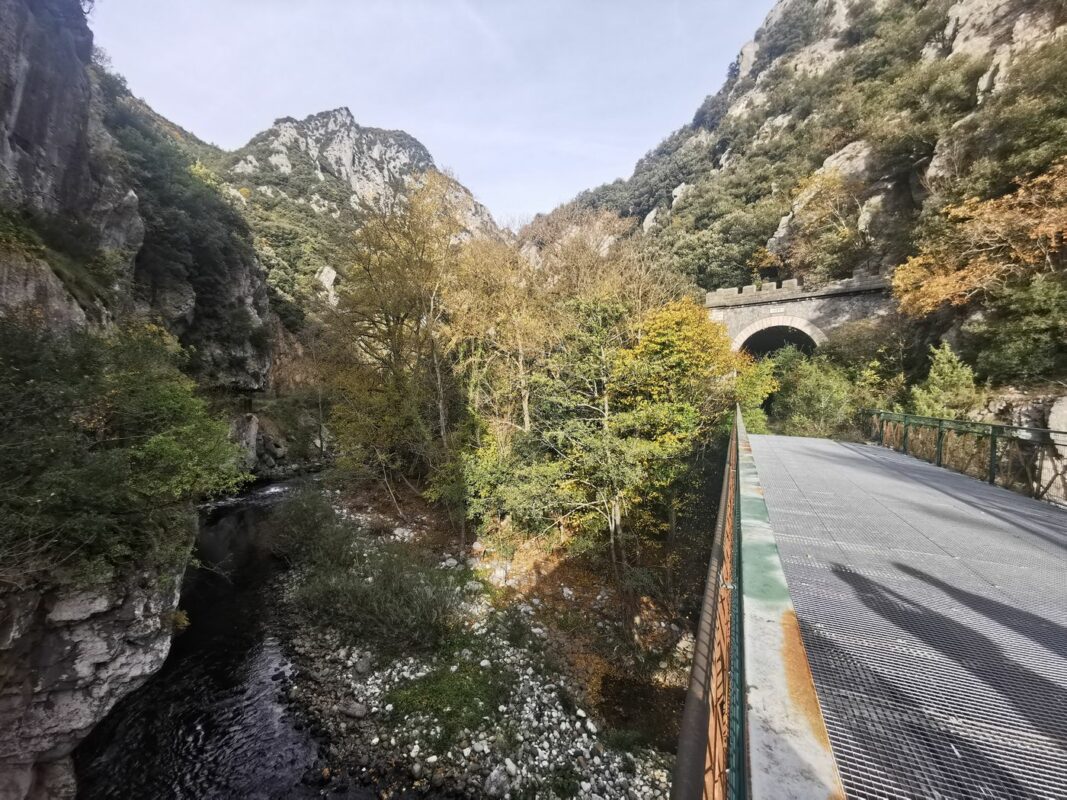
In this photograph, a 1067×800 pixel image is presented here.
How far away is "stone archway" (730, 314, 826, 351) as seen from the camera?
51.5ft

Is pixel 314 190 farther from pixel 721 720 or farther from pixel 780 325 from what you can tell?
pixel 721 720

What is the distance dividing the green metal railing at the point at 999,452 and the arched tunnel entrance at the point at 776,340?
9.94 metres

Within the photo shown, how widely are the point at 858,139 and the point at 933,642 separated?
27.5 m

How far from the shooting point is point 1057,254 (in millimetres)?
8945

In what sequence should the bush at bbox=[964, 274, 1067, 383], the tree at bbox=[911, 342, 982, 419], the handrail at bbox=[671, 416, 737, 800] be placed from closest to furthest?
the handrail at bbox=[671, 416, 737, 800], the bush at bbox=[964, 274, 1067, 383], the tree at bbox=[911, 342, 982, 419]

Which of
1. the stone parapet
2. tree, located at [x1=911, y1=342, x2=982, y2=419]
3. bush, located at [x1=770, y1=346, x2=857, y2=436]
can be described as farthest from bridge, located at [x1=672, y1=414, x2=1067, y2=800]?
the stone parapet

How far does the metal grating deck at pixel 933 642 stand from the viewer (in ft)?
3.07

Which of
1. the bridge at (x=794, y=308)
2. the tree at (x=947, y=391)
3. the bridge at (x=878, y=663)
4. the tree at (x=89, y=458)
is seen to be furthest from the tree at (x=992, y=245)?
the tree at (x=89, y=458)

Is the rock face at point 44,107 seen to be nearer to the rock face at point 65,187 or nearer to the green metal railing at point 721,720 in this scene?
the rock face at point 65,187

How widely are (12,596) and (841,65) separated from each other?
4354 cm

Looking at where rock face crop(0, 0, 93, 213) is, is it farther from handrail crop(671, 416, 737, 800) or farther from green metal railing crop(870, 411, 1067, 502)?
green metal railing crop(870, 411, 1067, 502)

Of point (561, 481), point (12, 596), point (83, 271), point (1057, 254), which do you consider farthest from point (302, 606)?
point (1057, 254)

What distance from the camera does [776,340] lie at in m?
18.8

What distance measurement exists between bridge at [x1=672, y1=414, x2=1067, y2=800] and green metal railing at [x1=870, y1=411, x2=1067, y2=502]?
10.3 ft
